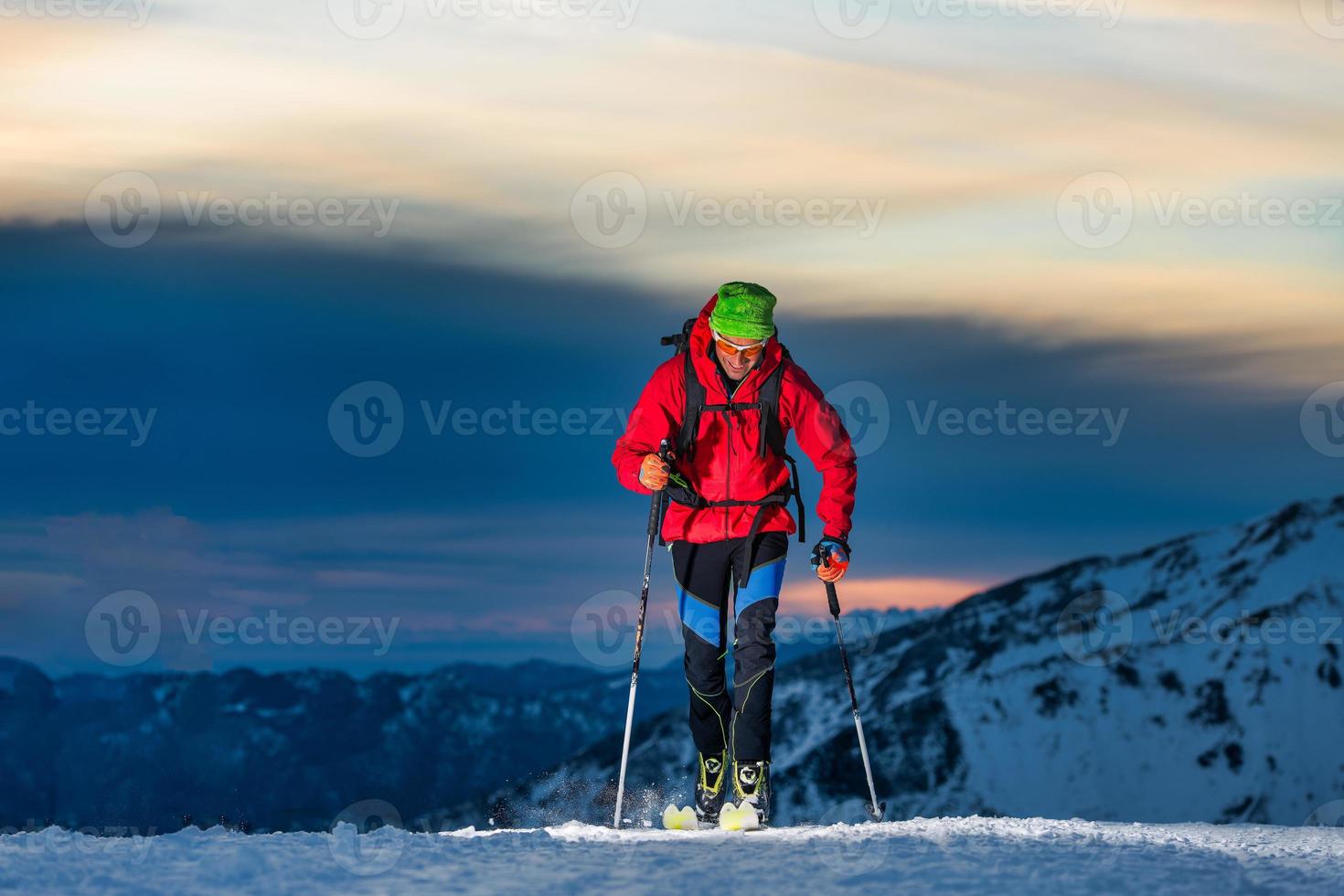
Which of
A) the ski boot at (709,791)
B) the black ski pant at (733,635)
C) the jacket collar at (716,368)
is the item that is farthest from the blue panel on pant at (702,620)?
the jacket collar at (716,368)

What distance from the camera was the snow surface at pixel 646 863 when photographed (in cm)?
790

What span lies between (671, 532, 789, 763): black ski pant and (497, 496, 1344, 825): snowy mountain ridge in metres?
120

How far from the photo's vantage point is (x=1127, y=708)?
152 m

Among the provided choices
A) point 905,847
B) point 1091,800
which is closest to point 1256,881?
point 905,847

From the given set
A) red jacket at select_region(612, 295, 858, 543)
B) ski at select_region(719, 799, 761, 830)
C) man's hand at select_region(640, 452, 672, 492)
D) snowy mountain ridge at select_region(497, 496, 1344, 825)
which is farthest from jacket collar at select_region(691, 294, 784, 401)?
snowy mountain ridge at select_region(497, 496, 1344, 825)

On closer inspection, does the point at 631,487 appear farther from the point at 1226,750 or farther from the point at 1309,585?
the point at 1309,585

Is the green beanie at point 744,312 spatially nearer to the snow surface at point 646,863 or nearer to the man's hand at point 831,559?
the man's hand at point 831,559

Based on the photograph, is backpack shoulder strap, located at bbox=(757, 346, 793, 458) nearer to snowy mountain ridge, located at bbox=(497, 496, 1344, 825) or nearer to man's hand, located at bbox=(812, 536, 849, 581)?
man's hand, located at bbox=(812, 536, 849, 581)

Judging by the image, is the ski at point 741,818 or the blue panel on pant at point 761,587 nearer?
the ski at point 741,818

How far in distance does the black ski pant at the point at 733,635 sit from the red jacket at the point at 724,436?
17 centimetres

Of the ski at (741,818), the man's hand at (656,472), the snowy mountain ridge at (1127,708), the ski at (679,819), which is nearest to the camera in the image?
the ski at (741,818)

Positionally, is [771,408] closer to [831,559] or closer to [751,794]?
[831,559]

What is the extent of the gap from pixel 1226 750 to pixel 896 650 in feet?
165

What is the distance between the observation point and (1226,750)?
466 feet
